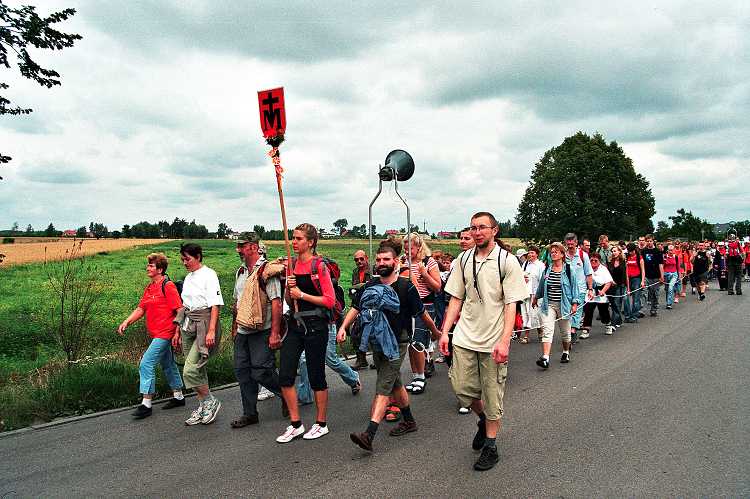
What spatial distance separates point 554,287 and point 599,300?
3.00m

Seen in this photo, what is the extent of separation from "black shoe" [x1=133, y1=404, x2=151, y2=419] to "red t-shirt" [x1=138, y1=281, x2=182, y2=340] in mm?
764

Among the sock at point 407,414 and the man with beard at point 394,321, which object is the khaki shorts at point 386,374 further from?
the sock at point 407,414

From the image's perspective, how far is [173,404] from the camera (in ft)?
21.5

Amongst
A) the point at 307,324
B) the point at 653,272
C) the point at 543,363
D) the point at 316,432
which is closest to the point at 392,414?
the point at 316,432

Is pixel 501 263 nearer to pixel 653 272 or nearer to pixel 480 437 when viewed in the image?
pixel 480 437

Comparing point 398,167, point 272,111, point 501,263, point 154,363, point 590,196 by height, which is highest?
point 590,196

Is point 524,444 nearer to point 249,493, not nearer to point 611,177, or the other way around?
point 249,493

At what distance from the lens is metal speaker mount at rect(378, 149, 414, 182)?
8011mm

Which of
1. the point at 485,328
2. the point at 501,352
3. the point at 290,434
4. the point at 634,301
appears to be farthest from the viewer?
the point at 634,301

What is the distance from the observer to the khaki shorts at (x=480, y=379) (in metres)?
4.50

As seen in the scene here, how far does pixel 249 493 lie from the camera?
407cm

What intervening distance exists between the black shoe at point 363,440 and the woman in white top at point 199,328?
1.97m

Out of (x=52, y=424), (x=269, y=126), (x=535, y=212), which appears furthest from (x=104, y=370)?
(x=535, y=212)

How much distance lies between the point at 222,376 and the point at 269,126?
153 inches
